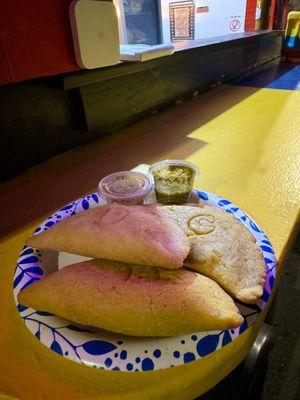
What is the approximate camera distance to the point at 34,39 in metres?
0.77

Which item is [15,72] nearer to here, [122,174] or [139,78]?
[122,174]

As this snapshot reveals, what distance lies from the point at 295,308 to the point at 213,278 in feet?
4.51

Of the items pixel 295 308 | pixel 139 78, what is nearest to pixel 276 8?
pixel 139 78

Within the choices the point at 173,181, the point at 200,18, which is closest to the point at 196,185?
the point at 173,181

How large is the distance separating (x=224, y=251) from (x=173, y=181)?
32 cm

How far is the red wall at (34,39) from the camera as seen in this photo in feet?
2.32

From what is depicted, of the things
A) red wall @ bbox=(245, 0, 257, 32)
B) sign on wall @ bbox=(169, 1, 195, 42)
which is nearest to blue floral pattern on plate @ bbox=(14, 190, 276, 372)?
red wall @ bbox=(245, 0, 257, 32)

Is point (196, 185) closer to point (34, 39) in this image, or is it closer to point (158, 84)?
point (34, 39)

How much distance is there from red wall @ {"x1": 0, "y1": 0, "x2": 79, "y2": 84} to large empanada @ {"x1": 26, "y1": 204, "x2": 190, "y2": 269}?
0.49 metres

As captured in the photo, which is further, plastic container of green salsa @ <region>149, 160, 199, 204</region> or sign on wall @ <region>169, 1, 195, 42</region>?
sign on wall @ <region>169, 1, 195, 42</region>

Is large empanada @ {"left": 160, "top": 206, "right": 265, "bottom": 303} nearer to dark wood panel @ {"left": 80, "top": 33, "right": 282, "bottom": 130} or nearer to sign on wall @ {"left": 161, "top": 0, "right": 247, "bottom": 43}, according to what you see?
dark wood panel @ {"left": 80, "top": 33, "right": 282, "bottom": 130}

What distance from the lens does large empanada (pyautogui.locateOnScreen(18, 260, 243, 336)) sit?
371 millimetres

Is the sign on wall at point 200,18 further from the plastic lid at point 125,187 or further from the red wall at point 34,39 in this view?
the plastic lid at point 125,187

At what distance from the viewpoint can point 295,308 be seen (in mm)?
1536
